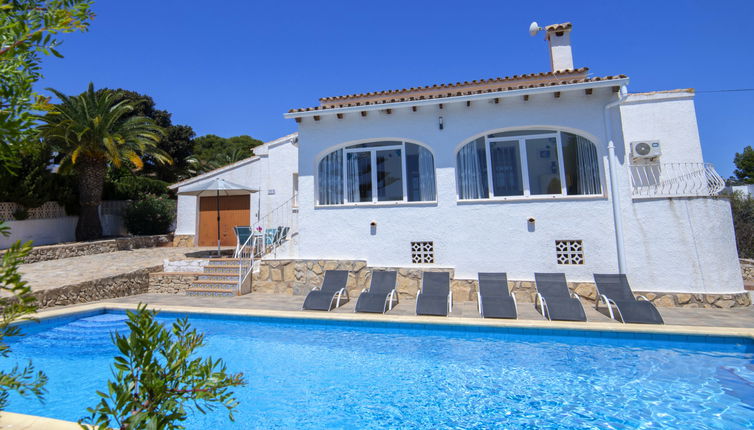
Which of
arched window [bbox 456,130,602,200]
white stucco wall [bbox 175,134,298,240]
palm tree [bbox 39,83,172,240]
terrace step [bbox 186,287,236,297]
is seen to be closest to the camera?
arched window [bbox 456,130,602,200]

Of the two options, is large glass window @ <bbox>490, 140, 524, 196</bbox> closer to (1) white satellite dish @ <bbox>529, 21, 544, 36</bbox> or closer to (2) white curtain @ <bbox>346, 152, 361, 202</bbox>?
(2) white curtain @ <bbox>346, 152, 361, 202</bbox>

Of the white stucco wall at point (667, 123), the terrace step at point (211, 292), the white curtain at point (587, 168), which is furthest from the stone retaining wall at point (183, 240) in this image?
the white stucco wall at point (667, 123)

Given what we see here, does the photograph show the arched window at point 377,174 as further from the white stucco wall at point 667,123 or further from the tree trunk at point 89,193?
the tree trunk at point 89,193

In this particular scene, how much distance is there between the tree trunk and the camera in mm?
17859

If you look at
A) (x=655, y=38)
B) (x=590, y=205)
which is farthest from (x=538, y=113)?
(x=655, y=38)

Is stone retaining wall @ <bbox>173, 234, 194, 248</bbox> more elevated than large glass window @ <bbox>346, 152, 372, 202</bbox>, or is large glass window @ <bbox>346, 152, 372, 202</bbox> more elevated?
large glass window @ <bbox>346, 152, 372, 202</bbox>

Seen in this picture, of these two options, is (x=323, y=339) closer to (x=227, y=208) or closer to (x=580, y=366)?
(x=580, y=366)

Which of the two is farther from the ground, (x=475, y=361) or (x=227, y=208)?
(x=227, y=208)

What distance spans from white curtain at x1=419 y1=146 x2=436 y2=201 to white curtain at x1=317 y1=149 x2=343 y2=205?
2.88 meters

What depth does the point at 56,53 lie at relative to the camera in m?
1.84

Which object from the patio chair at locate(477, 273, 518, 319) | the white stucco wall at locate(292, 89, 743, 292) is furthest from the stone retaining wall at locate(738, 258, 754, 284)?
the patio chair at locate(477, 273, 518, 319)

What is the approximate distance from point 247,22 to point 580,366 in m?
15.5

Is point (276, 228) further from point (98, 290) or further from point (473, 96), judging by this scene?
point (473, 96)

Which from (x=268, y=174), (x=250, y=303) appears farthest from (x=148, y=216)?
(x=250, y=303)
